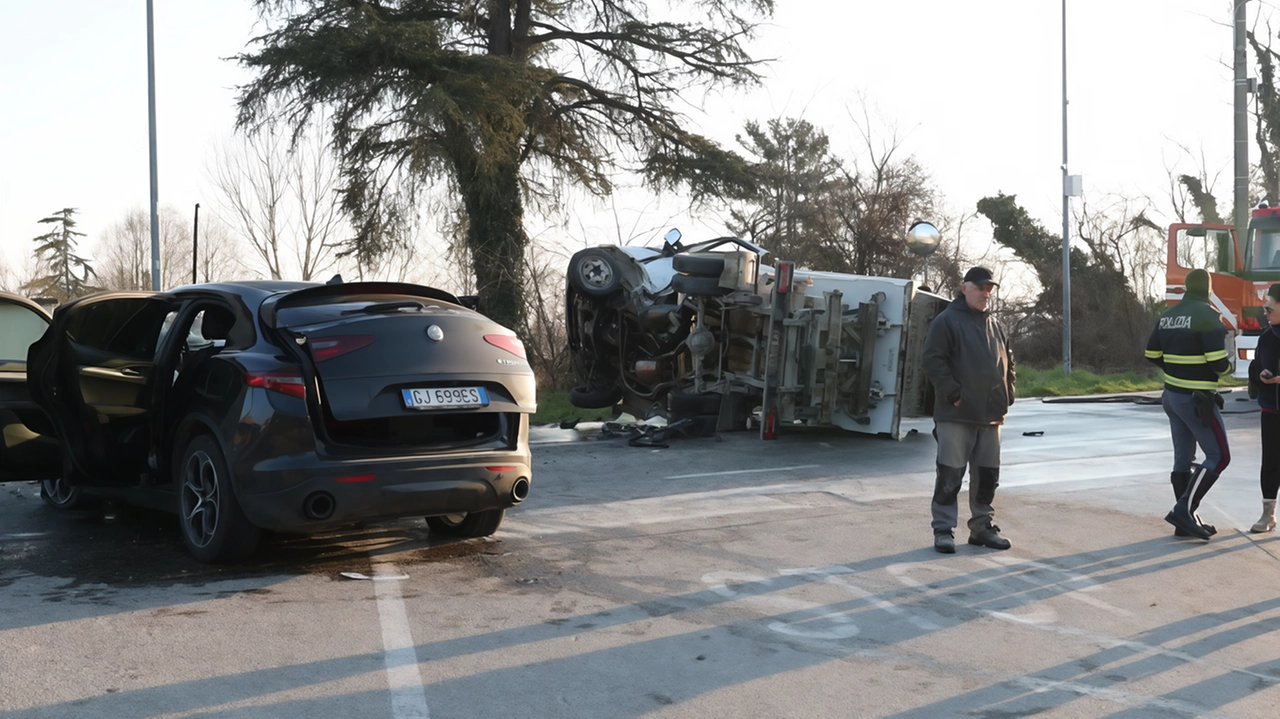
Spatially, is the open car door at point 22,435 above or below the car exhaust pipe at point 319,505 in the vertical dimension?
above

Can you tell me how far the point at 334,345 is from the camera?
19.2ft

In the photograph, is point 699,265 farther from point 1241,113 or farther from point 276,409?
point 1241,113

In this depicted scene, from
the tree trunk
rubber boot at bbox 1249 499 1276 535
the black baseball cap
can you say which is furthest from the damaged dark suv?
the tree trunk

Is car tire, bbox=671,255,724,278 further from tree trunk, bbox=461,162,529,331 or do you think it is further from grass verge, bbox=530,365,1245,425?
tree trunk, bbox=461,162,529,331

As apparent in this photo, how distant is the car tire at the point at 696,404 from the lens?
12.8 meters

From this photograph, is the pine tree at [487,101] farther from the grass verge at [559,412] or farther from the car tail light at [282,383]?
the car tail light at [282,383]

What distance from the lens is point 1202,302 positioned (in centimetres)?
766

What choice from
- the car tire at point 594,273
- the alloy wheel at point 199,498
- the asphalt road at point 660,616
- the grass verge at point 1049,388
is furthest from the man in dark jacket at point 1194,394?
the grass verge at point 1049,388

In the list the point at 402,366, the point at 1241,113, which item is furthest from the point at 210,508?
the point at 1241,113

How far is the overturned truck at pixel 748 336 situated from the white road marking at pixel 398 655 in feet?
22.2

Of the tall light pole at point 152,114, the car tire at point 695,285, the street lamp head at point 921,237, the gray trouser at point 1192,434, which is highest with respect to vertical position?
the tall light pole at point 152,114

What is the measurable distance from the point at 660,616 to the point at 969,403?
271cm

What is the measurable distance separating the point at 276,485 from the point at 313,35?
49.2 ft

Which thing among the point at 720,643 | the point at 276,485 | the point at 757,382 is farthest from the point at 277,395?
the point at 757,382
